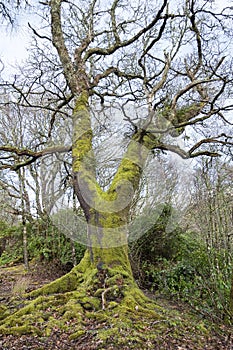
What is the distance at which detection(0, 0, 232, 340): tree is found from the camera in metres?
4.44

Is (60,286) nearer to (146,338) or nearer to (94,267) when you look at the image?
(94,267)

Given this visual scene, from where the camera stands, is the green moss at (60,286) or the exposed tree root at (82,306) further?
the green moss at (60,286)

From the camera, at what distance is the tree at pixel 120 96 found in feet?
14.6

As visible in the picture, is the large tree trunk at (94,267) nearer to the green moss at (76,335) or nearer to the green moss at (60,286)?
the green moss at (60,286)

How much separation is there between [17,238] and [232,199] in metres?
7.32

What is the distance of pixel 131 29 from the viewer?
711 centimetres

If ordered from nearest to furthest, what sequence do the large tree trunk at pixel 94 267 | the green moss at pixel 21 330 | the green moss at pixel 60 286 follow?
the green moss at pixel 21 330 < the large tree trunk at pixel 94 267 < the green moss at pixel 60 286

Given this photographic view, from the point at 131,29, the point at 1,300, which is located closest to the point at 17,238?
the point at 1,300

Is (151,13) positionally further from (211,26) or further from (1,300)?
(1,300)

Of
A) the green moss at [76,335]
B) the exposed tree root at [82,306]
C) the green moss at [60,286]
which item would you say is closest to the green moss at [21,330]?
the exposed tree root at [82,306]

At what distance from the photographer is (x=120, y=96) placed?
7621 millimetres

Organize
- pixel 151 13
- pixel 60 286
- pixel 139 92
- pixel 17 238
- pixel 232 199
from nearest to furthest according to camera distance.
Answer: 1. pixel 60 286
2. pixel 232 199
3. pixel 151 13
4. pixel 139 92
5. pixel 17 238

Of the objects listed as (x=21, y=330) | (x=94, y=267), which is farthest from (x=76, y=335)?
(x=94, y=267)

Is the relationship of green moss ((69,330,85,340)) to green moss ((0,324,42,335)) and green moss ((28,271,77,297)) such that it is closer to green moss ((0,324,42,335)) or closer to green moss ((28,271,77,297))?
green moss ((0,324,42,335))
